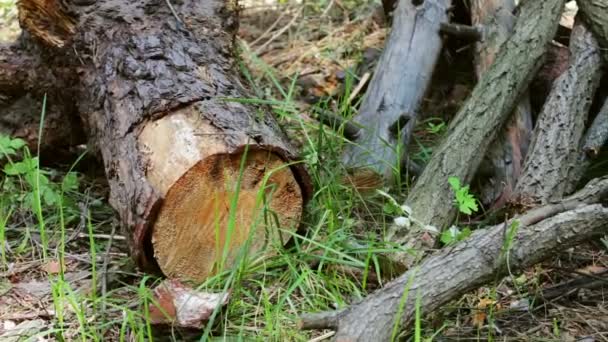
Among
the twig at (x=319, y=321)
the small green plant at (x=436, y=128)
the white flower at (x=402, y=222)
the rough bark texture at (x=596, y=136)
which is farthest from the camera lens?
the small green plant at (x=436, y=128)

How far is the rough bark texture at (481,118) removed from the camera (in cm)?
295

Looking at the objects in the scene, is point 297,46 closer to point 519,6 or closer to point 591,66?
point 519,6

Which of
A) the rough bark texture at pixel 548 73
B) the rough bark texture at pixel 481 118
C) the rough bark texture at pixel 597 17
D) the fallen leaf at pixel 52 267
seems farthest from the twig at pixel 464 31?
the fallen leaf at pixel 52 267

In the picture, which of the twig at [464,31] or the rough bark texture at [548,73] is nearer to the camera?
the rough bark texture at [548,73]

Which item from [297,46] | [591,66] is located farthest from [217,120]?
[297,46]

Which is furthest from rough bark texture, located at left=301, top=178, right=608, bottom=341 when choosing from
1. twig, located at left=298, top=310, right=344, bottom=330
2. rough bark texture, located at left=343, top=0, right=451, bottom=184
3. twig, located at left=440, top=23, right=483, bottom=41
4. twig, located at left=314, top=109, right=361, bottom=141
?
twig, located at left=440, top=23, right=483, bottom=41

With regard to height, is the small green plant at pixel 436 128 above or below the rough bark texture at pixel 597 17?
below

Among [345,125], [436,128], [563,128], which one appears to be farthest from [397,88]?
[563,128]

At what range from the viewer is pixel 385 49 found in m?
3.85

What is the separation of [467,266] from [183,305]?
0.90 metres

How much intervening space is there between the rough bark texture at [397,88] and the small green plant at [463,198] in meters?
0.27

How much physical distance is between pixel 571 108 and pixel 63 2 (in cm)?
216

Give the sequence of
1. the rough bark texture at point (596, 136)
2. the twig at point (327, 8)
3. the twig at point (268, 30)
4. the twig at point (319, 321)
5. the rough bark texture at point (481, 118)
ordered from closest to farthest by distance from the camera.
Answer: the twig at point (319, 321)
the rough bark texture at point (481, 118)
the rough bark texture at point (596, 136)
the twig at point (268, 30)
the twig at point (327, 8)

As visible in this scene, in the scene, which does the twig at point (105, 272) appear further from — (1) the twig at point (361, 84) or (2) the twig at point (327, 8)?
(2) the twig at point (327, 8)
